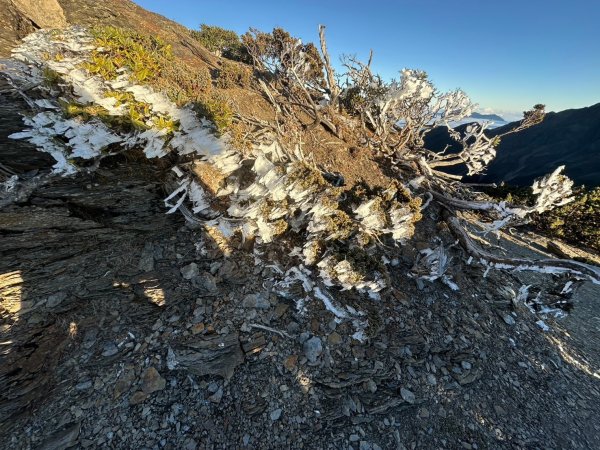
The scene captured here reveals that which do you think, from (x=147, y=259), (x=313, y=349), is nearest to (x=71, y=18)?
(x=147, y=259)

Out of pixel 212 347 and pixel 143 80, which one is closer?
pixel 212 347

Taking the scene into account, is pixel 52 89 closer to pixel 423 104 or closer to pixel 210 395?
pixel 210 395

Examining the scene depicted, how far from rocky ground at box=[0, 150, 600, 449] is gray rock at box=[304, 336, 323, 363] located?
0.02m

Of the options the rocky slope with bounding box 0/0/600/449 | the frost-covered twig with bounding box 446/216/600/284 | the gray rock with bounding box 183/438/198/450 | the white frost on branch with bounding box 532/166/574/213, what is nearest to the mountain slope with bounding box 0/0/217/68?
the rocky slope with bounding box 0/0/600/449

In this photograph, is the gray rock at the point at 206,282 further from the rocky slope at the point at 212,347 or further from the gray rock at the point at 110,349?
the gray rock at the point at 110,349

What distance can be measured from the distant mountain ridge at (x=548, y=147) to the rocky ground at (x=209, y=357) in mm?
39629

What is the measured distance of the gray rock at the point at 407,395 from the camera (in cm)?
520

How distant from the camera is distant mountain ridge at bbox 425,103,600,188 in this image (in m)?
40.5

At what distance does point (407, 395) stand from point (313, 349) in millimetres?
2026

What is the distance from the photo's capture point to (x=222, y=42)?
770 inches

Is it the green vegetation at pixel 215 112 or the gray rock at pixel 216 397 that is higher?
the green vegetation at pixel 215 112

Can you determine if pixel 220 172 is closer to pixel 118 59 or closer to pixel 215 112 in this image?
pixel 215 112

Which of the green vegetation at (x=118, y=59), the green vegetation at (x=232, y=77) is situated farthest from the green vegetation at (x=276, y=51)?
the green vegetation at (x=118, y=59)

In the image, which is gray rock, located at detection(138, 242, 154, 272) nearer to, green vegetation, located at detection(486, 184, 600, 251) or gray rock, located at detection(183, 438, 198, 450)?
gray rock, located at detection(183, 438, 198, 450)
